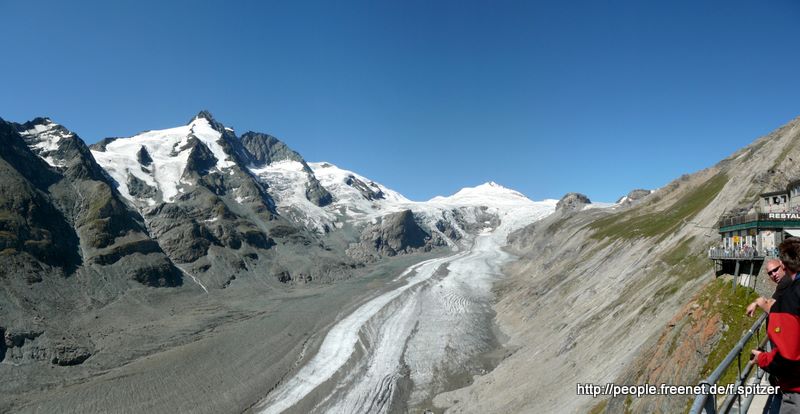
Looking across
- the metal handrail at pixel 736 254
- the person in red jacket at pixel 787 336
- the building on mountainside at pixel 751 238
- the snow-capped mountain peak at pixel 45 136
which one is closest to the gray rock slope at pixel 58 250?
the snow-capped mountain peak at pixel 45 136

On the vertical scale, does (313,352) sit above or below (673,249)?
below

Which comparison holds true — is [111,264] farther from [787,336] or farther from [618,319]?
[787,336]

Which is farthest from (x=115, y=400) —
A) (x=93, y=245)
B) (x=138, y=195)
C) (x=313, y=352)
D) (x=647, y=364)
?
(x=138, y=195)

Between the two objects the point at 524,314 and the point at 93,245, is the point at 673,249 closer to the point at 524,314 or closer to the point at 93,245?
the point at 524,314

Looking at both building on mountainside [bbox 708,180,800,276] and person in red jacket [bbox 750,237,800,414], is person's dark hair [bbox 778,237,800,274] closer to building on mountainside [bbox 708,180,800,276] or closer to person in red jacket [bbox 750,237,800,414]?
person in red jacket [bbox 750,237,800,414]

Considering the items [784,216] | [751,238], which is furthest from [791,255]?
[751,238]

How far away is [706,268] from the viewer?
35750 mm

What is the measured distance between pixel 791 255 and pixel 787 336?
138 cm

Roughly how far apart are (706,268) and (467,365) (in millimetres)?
29653

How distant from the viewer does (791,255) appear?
291 inches

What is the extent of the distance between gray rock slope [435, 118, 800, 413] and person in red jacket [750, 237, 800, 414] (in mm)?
13904

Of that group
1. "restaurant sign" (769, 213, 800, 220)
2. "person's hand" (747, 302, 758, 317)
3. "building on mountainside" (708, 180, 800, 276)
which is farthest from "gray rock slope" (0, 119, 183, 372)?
"restaurant sign" (769, 213, 800, 220)

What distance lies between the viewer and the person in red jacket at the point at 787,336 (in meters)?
6.86

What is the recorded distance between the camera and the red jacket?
687cm
